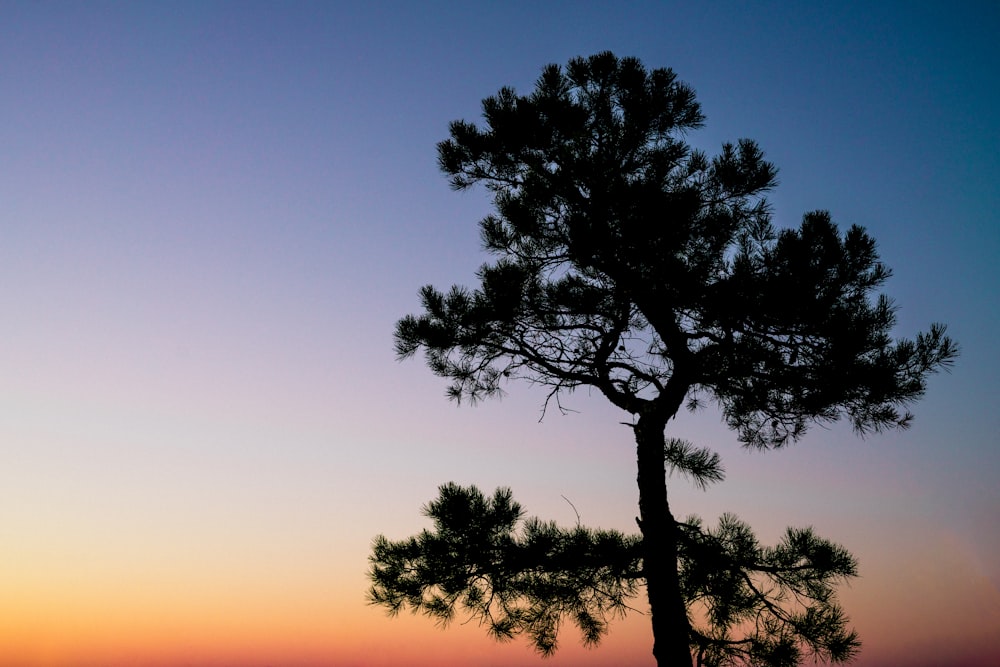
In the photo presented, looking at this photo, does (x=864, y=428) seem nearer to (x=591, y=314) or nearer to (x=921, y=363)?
(x=921, y=363)

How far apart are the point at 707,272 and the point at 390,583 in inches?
138

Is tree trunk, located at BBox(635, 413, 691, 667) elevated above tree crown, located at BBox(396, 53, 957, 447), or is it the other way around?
tree crown, located at BBox(396, 53, 957, 447)

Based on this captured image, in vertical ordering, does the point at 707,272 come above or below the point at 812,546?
above

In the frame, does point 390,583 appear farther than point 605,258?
No

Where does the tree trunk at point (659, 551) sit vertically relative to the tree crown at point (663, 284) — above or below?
below

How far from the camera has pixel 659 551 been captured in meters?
5.55

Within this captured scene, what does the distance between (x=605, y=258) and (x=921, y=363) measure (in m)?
2.79

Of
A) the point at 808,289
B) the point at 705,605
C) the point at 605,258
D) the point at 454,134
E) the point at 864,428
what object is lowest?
the point at 705,605

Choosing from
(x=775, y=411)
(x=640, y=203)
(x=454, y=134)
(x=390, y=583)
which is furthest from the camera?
(x=454, y=134)

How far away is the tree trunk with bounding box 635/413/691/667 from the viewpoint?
529cm

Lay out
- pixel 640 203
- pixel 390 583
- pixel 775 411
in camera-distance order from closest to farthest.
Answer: pixel 390 583, pixel 640 203, pixel 775 411

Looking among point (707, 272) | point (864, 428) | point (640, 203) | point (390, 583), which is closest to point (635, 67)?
point (640, 203)

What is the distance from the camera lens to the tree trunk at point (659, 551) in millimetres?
5293

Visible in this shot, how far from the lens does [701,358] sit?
6.00 meters
